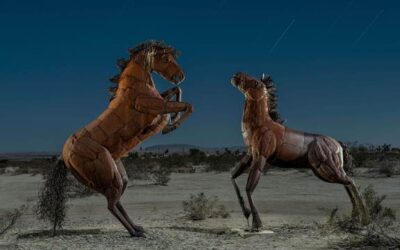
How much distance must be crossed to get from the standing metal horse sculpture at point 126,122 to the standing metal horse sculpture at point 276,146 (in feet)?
5.16

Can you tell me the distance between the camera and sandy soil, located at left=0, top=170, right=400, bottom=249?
997cm

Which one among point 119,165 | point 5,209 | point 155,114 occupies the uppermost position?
point 155,114

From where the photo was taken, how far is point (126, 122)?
993 centimetres

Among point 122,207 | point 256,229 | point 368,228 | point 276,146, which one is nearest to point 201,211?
point 256,229

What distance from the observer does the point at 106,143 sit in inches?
391

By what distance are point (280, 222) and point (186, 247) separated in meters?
3.66

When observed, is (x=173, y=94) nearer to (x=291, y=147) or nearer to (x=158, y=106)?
(x=158, y=106)

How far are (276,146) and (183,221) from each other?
3.22 meters

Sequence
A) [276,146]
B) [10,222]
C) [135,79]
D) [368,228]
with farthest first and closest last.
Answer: [10,222], [276,146], [368,228], [135,79]

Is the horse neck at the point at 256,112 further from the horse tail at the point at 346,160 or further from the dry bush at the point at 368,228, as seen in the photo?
the dry bush at the point at 368,228

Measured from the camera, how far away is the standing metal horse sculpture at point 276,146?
36.2ft

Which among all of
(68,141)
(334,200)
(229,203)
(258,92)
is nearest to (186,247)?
(68,141)

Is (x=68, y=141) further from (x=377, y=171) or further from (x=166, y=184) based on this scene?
(x=377, y=171)

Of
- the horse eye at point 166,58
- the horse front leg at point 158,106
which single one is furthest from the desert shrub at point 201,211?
the horse eye at point 166,58
